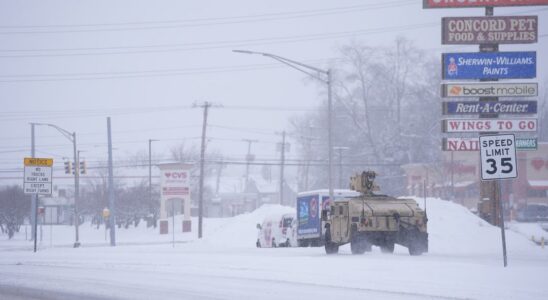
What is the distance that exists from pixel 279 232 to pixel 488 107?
12118mm

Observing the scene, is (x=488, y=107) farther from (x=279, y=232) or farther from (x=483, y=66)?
(x=279, y=232)

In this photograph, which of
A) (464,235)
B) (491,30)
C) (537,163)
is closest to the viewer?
(491,30)

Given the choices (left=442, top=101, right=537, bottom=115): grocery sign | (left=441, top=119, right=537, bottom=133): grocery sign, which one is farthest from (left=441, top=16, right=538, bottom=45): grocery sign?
(left=441, top=119, right=537, bottom=133): grocery sign

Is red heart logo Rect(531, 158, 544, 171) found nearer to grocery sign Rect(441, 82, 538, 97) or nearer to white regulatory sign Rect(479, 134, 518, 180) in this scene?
grocery sign Rect(441, 82, 538, 97)

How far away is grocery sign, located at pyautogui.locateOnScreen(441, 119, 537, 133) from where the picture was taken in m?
A: 35.1

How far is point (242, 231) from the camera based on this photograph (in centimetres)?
5106

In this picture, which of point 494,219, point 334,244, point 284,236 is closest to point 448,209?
point 494,219

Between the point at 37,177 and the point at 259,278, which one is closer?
the point at 259,278

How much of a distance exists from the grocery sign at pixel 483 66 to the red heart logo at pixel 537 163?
44.5 metres

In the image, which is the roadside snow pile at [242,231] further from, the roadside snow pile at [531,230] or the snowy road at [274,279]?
the snowy road at [274,279]

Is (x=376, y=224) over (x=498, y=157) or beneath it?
beneath

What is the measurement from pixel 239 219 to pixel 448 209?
692 inches

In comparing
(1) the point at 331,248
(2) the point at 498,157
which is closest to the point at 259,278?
(2) the point at 498,157

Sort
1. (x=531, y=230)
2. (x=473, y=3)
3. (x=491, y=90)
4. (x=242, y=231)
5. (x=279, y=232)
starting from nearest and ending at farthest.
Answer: (x=491, y=90) → (x=473, y=3) → (x=279, y=232) → (x=531, y=230) → (x=242, y=231)
